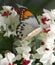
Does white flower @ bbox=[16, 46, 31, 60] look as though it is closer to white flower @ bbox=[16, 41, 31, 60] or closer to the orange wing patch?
white flower @ bbox=[16, 41, 31, 60]

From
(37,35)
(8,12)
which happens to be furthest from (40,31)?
(8,12)

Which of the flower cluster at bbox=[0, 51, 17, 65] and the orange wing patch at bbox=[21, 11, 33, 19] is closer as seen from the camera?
the flower cluster at bbox=[0, 51, 17, 65]

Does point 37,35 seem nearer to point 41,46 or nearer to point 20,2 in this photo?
point 41,46

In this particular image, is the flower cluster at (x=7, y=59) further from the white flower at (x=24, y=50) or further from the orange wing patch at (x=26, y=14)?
the orange wing patch at (x=26, y=14)

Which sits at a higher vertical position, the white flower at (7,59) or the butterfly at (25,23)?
the butterfly at (25,23)

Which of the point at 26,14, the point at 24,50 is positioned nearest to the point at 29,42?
the point at 24,50

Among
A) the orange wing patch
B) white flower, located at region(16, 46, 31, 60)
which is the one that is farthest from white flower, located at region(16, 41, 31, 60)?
the orange wing patch

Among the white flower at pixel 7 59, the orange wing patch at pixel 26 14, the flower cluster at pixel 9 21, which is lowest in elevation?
→ the white flower at pixel 7 59

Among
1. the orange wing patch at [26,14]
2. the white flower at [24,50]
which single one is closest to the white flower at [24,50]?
the white flower at [24,50]

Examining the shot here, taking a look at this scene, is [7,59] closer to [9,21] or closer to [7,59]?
[7,59]
